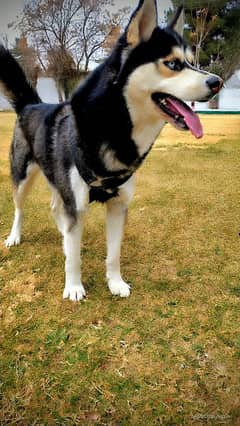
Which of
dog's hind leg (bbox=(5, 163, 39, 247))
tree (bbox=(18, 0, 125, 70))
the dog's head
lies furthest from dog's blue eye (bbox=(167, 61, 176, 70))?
dog's hind leg (bbox=(5, 163, 39, 247))

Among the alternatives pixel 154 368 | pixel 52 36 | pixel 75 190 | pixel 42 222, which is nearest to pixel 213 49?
pixel 52 36

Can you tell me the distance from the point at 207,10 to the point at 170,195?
4.04ft

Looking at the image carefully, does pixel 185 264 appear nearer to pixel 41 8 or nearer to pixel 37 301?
pixel 37 301

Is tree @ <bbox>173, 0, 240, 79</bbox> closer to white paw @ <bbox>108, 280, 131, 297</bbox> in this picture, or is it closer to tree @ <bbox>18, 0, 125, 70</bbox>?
tree @ <bbox>18, 0, 125, 70</bbox>

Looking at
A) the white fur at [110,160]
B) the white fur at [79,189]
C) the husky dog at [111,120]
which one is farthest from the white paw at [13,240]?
the white fur at [110,160]

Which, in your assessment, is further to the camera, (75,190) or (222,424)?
(75,190)

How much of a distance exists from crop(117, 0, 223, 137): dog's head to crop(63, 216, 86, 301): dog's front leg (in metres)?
0.38

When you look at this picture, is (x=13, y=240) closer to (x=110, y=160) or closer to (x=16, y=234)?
(x=16, y=234)

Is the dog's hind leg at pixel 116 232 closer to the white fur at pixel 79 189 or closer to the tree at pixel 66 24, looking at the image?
the white fur at pixel 79 189

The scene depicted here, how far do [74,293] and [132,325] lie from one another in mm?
200

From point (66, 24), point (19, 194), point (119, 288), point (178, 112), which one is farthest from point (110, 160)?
point (19, 194)

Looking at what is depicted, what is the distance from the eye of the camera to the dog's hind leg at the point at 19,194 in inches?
45.4

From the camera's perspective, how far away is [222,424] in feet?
Answer: 1.99

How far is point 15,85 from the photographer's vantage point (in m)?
1.08
